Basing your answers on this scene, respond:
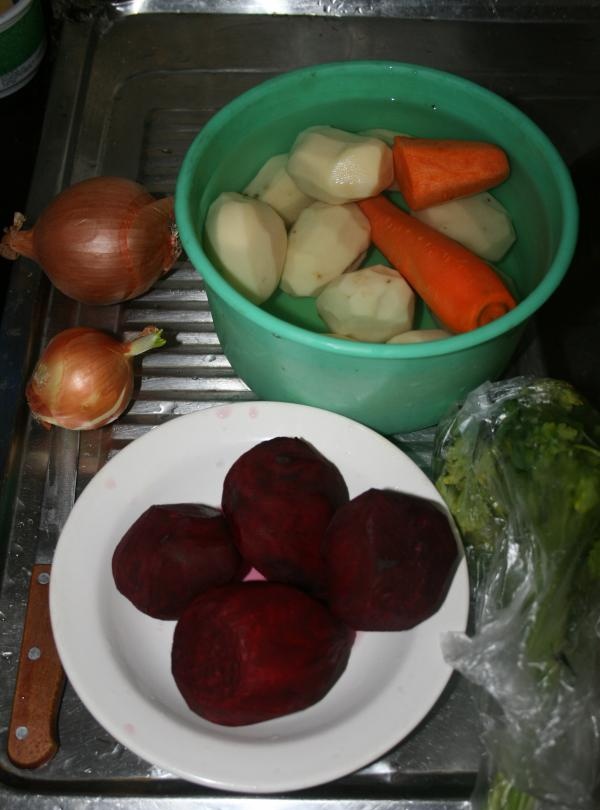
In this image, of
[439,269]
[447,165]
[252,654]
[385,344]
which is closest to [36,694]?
[252,654]

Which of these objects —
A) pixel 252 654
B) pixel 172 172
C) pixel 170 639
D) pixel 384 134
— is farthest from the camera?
pixel 172 172

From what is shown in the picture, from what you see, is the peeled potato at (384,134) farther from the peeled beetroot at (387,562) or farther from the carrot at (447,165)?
the peeled beetroot at (387,562)

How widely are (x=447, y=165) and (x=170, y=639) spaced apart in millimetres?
630

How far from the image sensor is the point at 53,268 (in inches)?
40.5

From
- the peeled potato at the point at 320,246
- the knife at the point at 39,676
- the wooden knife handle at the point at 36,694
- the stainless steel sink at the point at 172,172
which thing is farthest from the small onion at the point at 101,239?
the wooden knife handle at the point at 36,694

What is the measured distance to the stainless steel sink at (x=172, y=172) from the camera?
83 centimetres

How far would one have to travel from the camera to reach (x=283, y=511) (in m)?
0.78

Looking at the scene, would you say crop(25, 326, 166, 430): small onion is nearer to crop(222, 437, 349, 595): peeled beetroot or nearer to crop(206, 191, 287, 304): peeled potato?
crop(206, 191, 287, 304): peeled potato

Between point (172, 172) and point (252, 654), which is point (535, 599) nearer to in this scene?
point (252, 654)

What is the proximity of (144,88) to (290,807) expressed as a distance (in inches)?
43.3

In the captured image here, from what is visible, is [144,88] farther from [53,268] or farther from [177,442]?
[177,442]

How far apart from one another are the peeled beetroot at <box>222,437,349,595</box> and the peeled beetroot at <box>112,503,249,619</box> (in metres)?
0.03

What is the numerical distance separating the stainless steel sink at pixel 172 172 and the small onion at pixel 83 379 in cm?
7

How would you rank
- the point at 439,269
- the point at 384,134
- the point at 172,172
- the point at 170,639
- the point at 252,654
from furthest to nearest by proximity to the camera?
the point at 172,172, the point at 384,134, the point at 439,269, the point at 170,639, the point at 252,654
